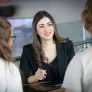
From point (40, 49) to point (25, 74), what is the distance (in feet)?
0.72

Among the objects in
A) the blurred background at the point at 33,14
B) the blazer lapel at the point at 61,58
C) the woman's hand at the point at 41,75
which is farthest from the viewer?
the blurred background at the point at 33,14

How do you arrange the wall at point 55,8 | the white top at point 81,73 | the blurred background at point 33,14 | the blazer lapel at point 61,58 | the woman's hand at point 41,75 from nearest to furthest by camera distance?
1. the white top at point 81,73
2. the woman's hand at point 41,75
3. the blazer lapel at point 61,58
4. the blurred background at point 33,14
5. the wall at point 55,8

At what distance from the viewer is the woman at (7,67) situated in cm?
96

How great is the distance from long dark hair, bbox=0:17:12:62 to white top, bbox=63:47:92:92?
0.30 meters

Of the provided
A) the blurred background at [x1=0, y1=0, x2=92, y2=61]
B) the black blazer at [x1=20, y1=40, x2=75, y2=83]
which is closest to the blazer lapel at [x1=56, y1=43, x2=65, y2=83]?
the black blazer at [x1=20, y1=40, x2=75, y2=83]

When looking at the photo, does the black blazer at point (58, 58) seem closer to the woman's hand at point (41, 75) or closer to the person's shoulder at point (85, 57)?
the woman's hand at point (41, 75)

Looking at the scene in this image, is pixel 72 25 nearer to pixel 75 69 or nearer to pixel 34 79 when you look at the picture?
pixel 34 79

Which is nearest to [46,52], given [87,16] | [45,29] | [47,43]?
[47,43]

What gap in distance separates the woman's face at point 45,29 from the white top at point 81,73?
0.81 m

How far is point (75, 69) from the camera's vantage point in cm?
86

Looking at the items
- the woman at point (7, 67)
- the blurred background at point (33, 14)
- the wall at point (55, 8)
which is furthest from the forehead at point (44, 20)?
the wall at point (55, 8)

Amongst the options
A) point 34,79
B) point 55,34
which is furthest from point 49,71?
point 55,34

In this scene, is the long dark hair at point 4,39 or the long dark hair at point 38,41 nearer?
the long dark hair at point 4,39

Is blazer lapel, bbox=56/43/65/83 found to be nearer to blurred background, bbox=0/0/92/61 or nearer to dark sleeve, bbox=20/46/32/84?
dark sleeve, bbox=20/46/32/84
